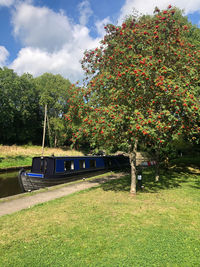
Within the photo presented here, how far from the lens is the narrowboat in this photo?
43.2 ft

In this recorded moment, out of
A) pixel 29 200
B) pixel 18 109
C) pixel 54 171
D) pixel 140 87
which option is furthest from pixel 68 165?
pixel 18 109

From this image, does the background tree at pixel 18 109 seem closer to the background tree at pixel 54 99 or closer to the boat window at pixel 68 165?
the background tree at pixel 54 99

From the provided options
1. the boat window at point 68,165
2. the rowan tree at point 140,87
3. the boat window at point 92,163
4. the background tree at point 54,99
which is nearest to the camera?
the rowan tree at point 140,87

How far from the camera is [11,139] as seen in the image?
46781mm

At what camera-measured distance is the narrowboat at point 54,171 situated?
13.2 metres

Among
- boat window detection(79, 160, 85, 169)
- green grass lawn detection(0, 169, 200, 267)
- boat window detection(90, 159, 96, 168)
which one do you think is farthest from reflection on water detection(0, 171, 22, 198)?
green grass lawn detection(0, 169, 200, 267)

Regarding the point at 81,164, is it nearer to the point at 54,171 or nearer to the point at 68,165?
the point at 68,165

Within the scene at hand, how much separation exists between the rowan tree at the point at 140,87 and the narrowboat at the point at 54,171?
16.1ft

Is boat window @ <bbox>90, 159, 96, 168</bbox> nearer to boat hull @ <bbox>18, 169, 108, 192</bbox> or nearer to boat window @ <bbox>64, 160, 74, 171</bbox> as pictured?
boat window @ <bbox>64, 160, 74, 171</bbox>

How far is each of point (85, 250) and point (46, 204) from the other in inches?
182

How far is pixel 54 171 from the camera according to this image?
13875 millimetres

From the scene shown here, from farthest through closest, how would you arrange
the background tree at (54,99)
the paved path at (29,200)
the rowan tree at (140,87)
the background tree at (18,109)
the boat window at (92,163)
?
the background tree at (54,99) → the background tree at (18,109) → the boat window at (92,163) → the paved path at (29,200) → the rowan tree at (140,87)

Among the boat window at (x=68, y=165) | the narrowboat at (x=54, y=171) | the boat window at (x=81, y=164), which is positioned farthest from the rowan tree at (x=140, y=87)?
the boat window at (x=81, y=164)

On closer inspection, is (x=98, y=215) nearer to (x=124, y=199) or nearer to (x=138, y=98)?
(x=124, y=199)
